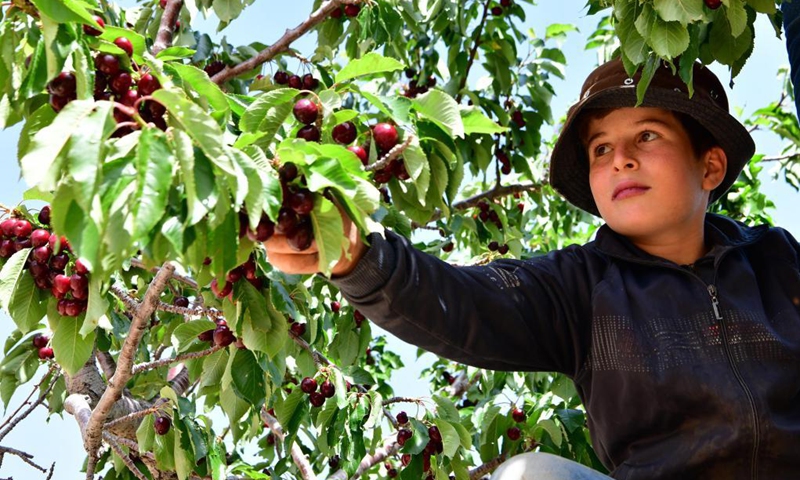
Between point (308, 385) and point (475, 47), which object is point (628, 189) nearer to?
point (308, 385)

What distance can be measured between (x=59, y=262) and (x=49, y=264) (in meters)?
0.04

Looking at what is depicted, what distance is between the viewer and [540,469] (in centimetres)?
167

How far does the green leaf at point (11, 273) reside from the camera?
7.96 feet

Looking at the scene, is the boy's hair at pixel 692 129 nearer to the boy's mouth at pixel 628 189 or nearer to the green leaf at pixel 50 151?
the boy's mouth at pixel 628 189

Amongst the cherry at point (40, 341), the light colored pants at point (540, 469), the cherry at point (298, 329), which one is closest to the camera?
the light colored pants at point (540, 469)

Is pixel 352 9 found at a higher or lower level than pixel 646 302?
higher

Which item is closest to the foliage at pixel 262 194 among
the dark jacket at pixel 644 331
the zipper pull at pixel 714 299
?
the dark jacket at pixel 644 331

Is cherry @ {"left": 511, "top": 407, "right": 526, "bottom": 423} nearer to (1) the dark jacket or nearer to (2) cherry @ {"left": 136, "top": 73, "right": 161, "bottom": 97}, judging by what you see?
(1) the dark jacket

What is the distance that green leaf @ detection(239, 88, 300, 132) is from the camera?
196 centimetres

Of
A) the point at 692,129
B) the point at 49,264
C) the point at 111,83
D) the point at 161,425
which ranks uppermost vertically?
the point at 692,129

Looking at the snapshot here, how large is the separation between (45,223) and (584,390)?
1540 mm

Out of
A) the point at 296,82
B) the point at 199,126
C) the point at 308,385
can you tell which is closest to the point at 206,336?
the point at 308,385

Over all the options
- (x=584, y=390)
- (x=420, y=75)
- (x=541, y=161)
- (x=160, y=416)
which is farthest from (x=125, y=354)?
(x=541, y=161)

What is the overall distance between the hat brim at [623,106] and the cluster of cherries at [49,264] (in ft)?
3.99
